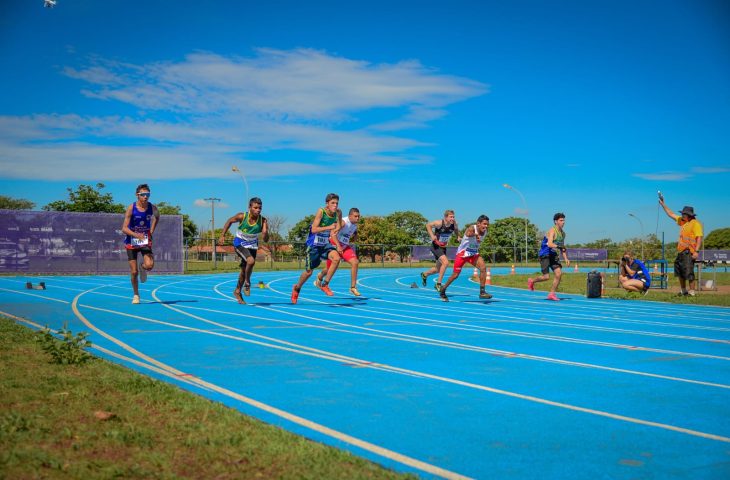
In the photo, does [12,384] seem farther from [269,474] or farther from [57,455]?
[269,474]

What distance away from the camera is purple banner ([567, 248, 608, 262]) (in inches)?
2724

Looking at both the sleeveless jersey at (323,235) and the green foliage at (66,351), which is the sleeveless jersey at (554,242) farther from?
the green foliage at (66,351)

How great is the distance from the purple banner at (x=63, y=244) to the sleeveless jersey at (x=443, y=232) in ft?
66.7

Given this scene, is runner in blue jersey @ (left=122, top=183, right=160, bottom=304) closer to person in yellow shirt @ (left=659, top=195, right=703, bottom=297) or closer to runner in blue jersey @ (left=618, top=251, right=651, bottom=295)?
person in yellow shirt @ (left=659, top=195, right=703, bottom=297)

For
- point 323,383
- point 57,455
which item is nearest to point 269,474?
point 57,455

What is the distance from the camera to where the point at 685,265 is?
60.1ft

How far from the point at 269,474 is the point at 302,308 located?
1041 centimetres

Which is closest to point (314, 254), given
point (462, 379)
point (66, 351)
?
point (66, 351)

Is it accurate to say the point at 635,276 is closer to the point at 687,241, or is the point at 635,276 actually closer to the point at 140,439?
the point at 687,241

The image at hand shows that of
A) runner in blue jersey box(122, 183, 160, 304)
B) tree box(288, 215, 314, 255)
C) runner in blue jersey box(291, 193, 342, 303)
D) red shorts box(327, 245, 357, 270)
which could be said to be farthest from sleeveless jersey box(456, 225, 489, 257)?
tree box(288, 215, 314, 255)

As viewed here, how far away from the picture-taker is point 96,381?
5.68m

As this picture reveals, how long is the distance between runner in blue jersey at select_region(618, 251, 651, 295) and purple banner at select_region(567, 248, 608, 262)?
160 ft

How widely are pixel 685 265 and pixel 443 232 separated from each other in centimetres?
653

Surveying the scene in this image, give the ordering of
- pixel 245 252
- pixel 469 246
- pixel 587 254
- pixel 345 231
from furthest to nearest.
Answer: pixel 587 254, pixel 469 246, pixel 345 231, pixel 245 252
